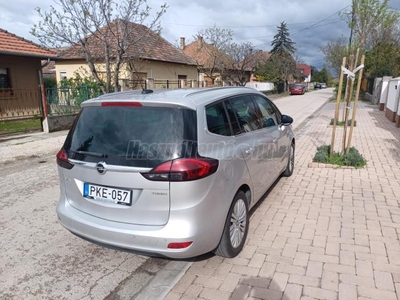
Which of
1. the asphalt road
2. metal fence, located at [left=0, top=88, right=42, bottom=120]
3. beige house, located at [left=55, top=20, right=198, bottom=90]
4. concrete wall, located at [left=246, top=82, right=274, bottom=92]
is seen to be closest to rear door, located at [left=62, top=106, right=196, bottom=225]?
the asphalt road

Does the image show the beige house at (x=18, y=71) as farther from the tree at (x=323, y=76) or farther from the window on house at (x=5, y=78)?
the tree at (x=323, y=76)

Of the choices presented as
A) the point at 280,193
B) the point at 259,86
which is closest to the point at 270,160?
the point at 280,193

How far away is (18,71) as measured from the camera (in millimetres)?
14500

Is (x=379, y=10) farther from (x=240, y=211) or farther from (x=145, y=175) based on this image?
(x=145, y=175)

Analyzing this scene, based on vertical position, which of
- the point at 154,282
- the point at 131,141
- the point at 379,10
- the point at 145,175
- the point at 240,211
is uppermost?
the point at 379,10

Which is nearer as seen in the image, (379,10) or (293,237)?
(293,237)

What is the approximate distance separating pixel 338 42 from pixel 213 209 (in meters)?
36.1

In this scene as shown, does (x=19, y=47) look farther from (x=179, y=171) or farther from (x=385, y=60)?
(x=385, y=60)

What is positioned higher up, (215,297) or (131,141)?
(131,141)

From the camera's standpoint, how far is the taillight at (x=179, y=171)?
230 cm

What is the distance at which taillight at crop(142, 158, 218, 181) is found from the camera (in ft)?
7.56

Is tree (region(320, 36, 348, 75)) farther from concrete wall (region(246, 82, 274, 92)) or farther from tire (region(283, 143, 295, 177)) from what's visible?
tire (region(283, 143, 295, 177))

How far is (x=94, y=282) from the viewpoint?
2689 mm

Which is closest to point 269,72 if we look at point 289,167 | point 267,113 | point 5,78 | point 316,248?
point 5,78
